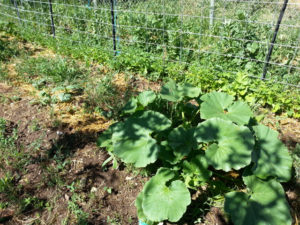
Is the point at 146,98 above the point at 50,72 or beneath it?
above

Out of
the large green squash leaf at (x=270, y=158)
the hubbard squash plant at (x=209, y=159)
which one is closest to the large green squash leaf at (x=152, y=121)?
the hubbard squash plant at (x=209, y=159)

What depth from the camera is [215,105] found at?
2457 millimetres

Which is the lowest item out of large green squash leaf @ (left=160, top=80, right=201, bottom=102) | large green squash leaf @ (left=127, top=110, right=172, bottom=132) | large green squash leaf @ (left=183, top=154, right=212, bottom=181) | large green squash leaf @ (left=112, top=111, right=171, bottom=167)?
large green squash leaf @ (left=183, top=154, right=212, bottom=181)

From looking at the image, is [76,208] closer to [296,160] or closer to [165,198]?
[165,198]

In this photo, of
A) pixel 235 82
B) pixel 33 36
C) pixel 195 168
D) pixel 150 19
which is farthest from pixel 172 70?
pixel 33 36

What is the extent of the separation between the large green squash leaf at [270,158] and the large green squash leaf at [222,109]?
161 mm

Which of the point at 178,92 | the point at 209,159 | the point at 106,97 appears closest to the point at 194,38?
the point at 106,97

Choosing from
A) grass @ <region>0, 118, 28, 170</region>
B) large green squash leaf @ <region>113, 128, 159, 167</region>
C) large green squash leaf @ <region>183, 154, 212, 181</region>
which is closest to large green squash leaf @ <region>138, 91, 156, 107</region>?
large green squash leaf @ <region>113, 128, 159, 167</region>

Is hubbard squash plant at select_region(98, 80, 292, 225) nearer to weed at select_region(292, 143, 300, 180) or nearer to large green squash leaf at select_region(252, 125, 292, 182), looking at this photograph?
large green squash leaf at select_region(252, 125, 292, 182)

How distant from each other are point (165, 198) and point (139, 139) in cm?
56

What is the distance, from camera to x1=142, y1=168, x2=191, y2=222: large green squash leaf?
1.82 m

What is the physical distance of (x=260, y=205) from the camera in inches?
72.5

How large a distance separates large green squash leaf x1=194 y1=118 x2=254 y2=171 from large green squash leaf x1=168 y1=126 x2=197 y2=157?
103 millimetres

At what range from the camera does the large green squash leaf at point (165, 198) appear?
1.82m
